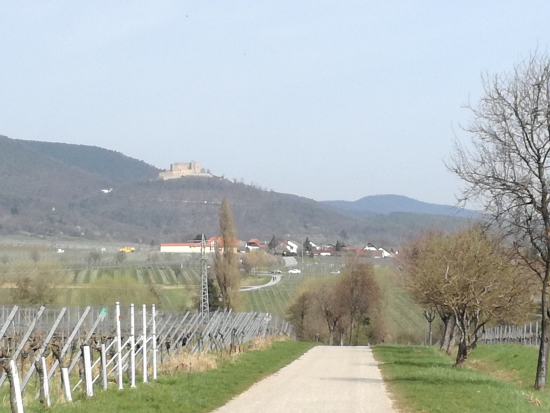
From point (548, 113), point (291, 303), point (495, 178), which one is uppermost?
point (548, 113)

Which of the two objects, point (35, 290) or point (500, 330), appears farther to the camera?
point (35, 290)

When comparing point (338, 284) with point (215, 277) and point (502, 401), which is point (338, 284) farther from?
point (502, 401)

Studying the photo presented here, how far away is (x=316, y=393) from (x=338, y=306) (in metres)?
57.6

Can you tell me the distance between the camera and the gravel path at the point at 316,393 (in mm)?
15711

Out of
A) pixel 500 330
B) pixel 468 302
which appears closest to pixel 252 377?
pixel 468 302

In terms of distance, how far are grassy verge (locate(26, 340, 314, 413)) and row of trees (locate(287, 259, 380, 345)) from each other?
5051cm

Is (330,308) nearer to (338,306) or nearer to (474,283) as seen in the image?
(338,306)

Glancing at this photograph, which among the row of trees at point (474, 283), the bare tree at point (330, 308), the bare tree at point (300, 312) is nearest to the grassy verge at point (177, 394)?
the row of trees at point (474, 283)

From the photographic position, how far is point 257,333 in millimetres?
48844

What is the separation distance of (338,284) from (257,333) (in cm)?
2885

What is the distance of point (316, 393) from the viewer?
18688mm

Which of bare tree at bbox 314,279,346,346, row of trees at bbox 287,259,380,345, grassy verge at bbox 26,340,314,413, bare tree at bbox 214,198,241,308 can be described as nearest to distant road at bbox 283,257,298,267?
row of trees at bbox 287,259,380,345

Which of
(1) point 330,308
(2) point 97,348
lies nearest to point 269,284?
(1) point 330,308

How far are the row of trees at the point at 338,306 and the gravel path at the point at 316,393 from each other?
4679cm
